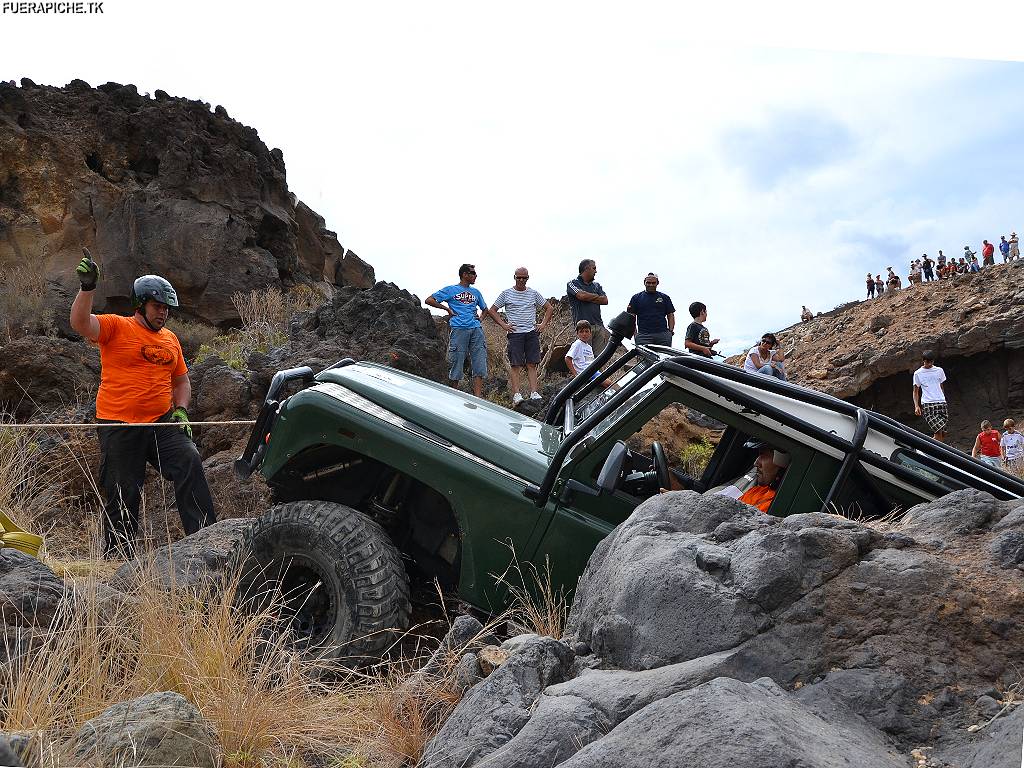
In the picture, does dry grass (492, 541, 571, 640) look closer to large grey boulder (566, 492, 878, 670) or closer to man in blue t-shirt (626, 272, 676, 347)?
large grey boulder (566, 492, 878, 670)

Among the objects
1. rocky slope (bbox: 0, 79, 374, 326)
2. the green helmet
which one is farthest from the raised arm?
rocky slope (bbox: 0, 79, 374, 326)

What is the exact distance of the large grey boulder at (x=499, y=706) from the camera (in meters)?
→ 2.56

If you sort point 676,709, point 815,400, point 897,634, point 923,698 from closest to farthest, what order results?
point 676,709
point 923,698
point 897,634
point 815,400

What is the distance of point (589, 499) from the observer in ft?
12.7

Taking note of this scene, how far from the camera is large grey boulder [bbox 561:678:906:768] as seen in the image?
1.82 m

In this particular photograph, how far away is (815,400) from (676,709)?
2.15 metres

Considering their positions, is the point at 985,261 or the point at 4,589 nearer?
the point at 4,589

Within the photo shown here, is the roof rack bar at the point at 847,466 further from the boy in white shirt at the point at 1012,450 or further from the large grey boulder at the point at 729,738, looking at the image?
the boy in white shirt at the point at 1012,450

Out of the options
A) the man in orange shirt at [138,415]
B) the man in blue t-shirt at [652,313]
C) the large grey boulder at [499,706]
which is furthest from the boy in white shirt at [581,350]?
the large grey boulder at [499,706]

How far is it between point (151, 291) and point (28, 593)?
10.2ft

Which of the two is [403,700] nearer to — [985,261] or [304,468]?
[304,468]

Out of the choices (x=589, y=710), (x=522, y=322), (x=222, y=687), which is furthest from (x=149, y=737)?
(x=522, y=322)

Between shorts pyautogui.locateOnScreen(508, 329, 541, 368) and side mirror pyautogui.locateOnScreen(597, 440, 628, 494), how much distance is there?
23.4ft

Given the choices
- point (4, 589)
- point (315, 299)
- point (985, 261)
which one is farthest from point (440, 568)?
point (985, 261)
